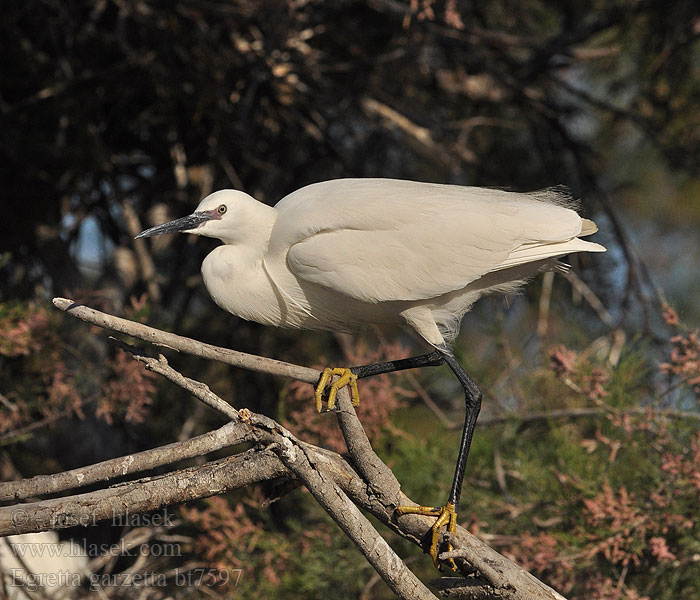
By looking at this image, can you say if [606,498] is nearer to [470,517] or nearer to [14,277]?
[470,517]

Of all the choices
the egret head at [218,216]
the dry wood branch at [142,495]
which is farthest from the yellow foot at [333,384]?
the egret head at [218,216]

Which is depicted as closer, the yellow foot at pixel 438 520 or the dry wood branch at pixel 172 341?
the dry wood branch at pixel 172 341

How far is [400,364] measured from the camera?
2070 millimetres

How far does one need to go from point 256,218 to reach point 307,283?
21 centimetres

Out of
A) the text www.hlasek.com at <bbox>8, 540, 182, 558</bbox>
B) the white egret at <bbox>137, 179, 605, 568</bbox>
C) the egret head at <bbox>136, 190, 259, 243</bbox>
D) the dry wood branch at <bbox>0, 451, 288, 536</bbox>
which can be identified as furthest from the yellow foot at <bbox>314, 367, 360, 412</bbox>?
the text www.hlasek.com at <bbox>8, 540, 182, 558</bbox>

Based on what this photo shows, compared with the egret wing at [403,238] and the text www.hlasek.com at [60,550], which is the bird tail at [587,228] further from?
the text www.hlasek.com at [60,550]

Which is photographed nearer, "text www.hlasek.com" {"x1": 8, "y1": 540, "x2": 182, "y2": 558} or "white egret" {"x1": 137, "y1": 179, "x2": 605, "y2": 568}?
"white egret" {"x1": 137, "y1": 179, "x2": 605, "y2": 568}

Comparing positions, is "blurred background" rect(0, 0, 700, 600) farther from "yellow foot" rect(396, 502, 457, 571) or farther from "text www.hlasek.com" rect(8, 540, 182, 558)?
"yellow foot" rect(396, 502, 457, 571)

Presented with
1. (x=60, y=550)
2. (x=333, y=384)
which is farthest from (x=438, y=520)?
(x=60, y=550)

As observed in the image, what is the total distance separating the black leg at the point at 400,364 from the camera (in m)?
2.01

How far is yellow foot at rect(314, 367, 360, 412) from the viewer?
1812mm

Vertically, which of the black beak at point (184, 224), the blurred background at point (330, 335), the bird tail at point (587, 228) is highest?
the black beak at point (184, 224)

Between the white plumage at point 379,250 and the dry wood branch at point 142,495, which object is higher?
the white plumage at point 379,250

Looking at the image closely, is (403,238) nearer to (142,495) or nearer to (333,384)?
(333,384)
